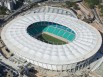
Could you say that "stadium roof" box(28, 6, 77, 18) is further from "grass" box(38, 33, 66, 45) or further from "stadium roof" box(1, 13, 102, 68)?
"grass" box(38, 33, 66, 45)

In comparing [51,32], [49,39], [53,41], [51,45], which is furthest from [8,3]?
[51,45]

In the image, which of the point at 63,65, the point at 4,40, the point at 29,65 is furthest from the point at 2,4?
the point at 63,65

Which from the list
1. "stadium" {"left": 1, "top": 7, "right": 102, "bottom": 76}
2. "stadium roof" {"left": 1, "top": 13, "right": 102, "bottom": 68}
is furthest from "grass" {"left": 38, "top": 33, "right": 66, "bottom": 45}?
"stadium roof" {"left": 1, "top": 13, "right": 102, "bottom": 68}

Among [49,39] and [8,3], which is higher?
[8,3]

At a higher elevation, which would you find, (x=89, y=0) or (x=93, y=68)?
(x=89, y=0)

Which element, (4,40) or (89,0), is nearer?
(4,40)

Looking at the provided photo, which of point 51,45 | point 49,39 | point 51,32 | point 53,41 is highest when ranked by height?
point 51,32

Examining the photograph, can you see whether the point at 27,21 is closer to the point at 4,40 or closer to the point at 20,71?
the point at 4,40

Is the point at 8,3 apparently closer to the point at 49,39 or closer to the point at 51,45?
the point at 49,39
